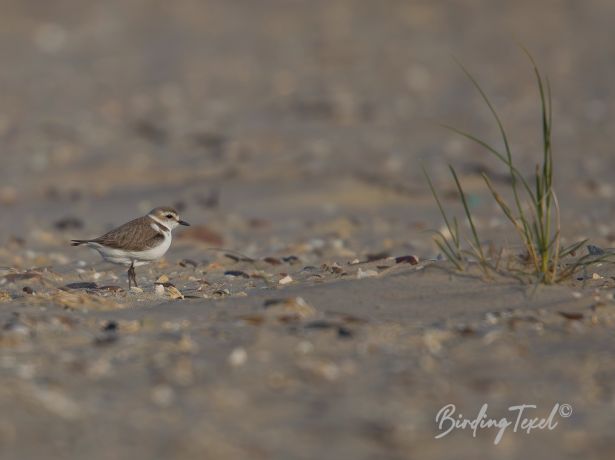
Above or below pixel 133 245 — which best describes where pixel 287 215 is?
below

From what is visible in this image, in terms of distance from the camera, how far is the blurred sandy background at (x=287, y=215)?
4.42 m

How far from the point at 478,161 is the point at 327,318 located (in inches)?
313

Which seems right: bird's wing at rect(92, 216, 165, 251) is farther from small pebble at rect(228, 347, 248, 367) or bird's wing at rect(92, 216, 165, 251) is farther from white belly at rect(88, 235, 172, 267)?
small pebble at rect(228, 347, 248, 367)

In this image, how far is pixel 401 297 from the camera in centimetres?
596

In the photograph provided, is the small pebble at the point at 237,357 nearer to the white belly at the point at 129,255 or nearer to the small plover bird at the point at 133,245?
the small plover bird at the point at 133,245

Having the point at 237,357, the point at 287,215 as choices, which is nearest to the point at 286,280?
the point at 237,357

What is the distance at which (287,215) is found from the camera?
11188 millimetres

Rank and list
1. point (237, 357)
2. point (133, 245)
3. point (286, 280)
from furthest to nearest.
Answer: point (133, 245) → point (286, 280) → point (237, 357)

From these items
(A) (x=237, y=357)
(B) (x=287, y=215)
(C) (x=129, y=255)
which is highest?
(A) (x=237, y=357)

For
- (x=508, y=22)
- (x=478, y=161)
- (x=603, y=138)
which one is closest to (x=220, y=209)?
(x=478, y=161)

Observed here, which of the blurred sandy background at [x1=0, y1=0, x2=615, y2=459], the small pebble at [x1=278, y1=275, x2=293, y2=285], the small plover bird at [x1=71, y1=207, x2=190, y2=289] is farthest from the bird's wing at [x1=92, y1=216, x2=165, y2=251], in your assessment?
the small pebble at [x1=278, y1=275, x2=293, y2=285]

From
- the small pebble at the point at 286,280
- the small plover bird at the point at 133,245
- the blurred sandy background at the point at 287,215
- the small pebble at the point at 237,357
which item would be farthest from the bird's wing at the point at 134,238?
the small pebble at the point at 237,357

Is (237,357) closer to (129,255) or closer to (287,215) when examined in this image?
(129,255)

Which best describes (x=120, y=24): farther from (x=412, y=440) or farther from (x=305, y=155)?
(x=412, y=440)
